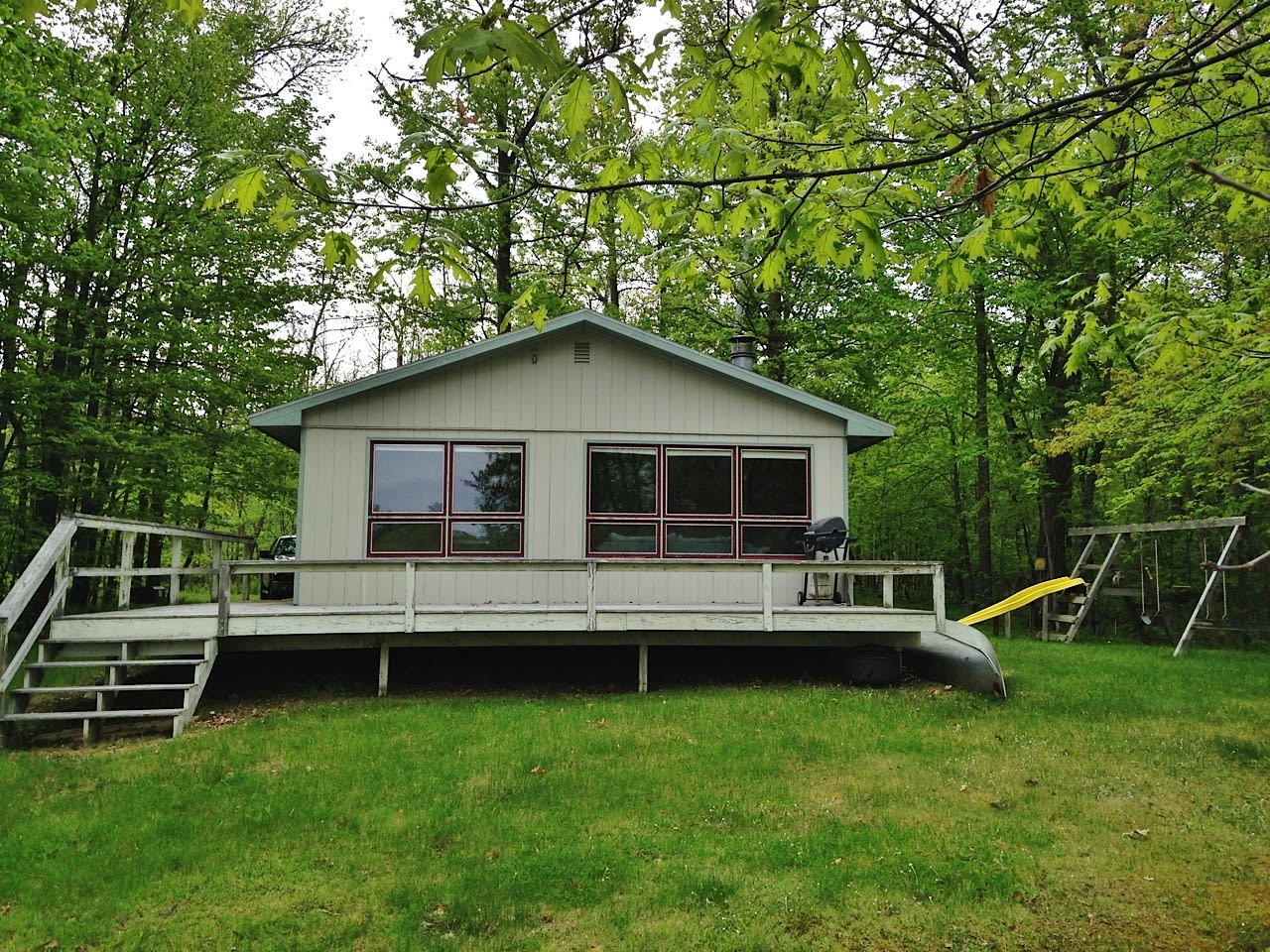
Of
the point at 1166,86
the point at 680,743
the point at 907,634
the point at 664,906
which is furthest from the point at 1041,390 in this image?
the point at 664,906

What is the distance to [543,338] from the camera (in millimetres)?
10375

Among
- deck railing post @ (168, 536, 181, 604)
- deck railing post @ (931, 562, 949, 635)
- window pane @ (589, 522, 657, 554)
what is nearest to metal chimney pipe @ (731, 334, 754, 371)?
window pane @ (589, 522, 657, 554)

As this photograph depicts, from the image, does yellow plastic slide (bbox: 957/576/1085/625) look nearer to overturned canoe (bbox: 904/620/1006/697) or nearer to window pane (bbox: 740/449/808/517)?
overturned canoe (bbox: 904/620/1006/697)

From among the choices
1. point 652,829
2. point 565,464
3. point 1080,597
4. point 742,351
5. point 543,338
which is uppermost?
point 742,351

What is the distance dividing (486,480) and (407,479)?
941mm

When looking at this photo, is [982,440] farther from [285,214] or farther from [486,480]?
[285,214]

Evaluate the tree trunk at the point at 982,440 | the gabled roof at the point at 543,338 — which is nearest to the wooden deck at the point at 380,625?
the gabled roof at the point at 543,338

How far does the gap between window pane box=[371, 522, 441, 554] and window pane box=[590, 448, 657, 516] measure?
1971 millimetres

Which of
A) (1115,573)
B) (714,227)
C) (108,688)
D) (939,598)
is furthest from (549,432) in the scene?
(1115,573)

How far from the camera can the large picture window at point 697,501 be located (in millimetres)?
10398

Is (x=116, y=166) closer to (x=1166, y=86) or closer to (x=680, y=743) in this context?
(x=680, y=743)

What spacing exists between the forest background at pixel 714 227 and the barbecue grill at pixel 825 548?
354cm

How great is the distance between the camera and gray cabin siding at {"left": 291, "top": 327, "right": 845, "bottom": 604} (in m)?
9.97

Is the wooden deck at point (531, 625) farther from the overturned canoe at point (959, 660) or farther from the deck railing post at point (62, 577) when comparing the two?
the deck railing post at point (62, 577)
